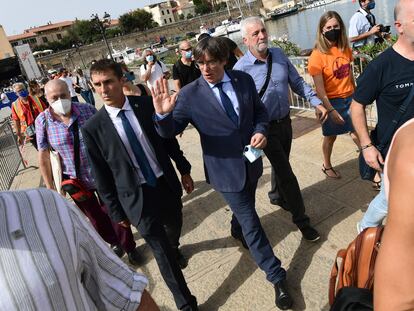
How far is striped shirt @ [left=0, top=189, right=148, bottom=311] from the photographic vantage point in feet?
3.51

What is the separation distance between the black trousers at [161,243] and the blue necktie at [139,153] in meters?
0.07

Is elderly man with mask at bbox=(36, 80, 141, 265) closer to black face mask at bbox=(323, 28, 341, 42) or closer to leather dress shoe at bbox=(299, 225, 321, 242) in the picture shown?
leather dress shoe at bbox=(299, 225, 321, 242)

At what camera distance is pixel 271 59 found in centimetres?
349

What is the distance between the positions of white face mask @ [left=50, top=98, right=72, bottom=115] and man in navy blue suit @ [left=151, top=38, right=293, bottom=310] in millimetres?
1338

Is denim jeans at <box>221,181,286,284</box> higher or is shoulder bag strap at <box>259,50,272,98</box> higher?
shoulder bag strap at <box>259,50,272,98</box>

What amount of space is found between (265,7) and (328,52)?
10285 cm

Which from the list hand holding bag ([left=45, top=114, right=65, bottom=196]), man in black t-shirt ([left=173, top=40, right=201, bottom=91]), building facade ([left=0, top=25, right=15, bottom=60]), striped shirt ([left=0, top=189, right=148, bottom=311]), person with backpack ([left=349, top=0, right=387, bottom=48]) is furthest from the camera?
building facade ([left=0, top=25, right=15, bottom=60])

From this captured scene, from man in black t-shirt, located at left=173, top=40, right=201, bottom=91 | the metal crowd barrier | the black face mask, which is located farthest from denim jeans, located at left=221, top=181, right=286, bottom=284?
the metal crowd barrier

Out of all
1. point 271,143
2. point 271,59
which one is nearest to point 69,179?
point 271,143

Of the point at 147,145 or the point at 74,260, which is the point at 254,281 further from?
the point at 74,260

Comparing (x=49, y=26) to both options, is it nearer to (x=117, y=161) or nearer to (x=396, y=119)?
(x=117, y=161)

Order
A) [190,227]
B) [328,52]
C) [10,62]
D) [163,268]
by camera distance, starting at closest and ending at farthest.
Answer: [163,268]
[328,52]
[190,227]
[10,62]

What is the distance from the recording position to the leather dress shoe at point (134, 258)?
12.4ft

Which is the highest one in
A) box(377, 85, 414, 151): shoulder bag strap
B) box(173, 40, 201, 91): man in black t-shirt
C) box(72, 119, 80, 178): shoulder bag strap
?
box(173, 40, 201, 91): man in black t-shirt
